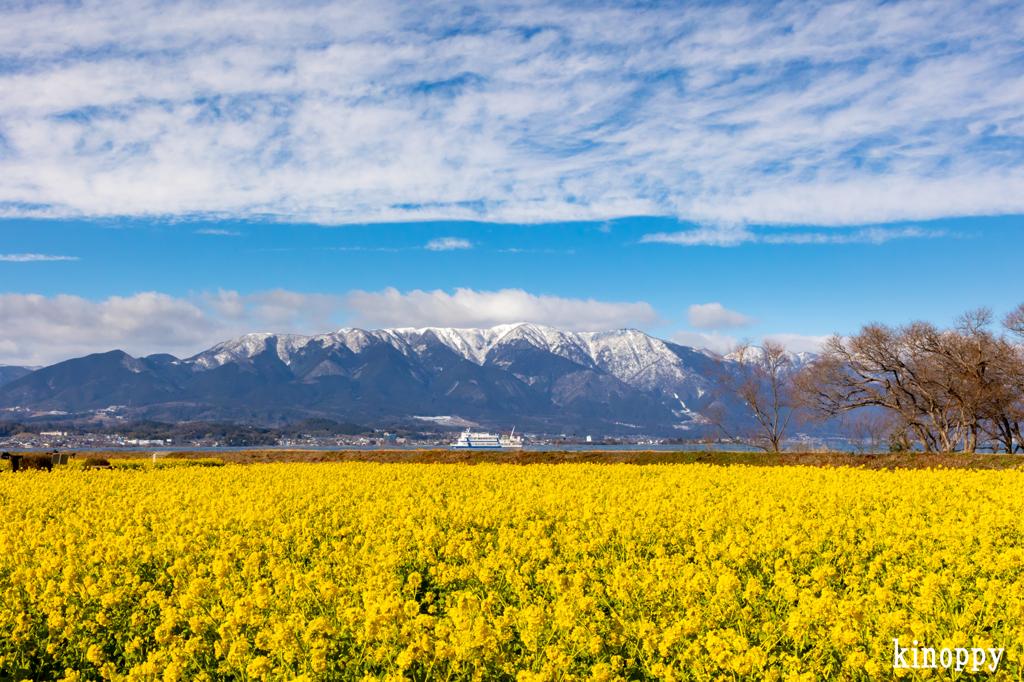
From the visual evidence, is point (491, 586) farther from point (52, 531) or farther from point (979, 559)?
point (52, 531)

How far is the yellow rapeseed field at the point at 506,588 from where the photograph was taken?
16.7ft

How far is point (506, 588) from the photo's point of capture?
734cm

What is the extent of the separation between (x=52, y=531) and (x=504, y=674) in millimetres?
8284

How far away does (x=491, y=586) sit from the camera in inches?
292

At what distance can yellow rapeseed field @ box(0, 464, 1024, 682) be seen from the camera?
5098mm

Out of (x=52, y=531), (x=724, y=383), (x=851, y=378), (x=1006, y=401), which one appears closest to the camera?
(x=52, y=531)

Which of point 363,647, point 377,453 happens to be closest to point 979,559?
point 363,647

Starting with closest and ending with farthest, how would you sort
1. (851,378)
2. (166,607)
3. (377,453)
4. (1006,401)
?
(166,607)
(377,453)
(1006,401)
(851,378)

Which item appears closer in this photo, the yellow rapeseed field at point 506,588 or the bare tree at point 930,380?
the yellow rapeseed field at point 506,588

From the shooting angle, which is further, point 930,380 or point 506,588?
point 930,380

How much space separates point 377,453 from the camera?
3941 centimetres

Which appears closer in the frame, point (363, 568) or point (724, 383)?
point (363, 568)

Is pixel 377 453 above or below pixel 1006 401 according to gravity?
below

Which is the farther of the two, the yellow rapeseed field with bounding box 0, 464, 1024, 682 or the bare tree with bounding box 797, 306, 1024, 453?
the bare tree with bounding box 797, 306, 1024, 453
